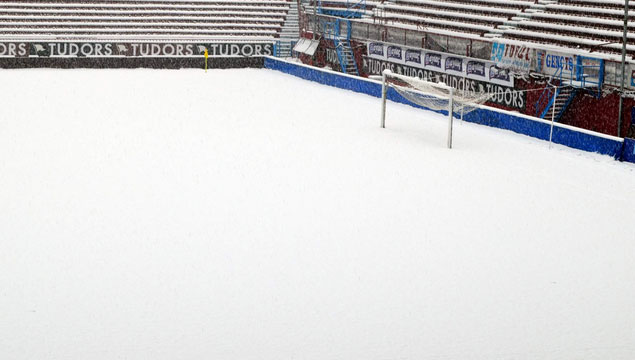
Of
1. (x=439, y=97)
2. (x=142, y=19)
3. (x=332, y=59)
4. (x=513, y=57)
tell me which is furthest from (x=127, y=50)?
(x=439, y=97)

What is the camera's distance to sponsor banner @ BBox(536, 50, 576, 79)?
780 inches

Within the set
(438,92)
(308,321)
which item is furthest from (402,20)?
(308,321)

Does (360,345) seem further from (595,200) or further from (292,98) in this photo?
(292,98)

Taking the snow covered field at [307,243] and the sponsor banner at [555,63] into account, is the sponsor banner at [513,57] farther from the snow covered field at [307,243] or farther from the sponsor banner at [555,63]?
the snow covered field at [307,243]

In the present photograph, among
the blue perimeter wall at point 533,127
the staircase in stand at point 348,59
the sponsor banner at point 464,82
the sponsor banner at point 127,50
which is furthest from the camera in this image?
the staircase in stand at point 348,59

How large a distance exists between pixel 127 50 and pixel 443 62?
39.2 feet

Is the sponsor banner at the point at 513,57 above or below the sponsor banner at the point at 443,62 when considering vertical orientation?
above

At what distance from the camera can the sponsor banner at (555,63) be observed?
780 inches

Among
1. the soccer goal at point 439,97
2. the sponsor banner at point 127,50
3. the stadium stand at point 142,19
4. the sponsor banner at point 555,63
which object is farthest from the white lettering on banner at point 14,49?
the sponsor banner at point 555,63

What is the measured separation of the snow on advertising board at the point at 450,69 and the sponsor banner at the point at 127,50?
190 inches

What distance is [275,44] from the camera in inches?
1252

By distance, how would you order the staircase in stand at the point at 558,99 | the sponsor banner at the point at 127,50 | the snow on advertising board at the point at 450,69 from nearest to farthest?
the staircase in stand at the point at 558,99
the snow on advertising board at the point at 450,69
the sponsor banner at the point at 127,50

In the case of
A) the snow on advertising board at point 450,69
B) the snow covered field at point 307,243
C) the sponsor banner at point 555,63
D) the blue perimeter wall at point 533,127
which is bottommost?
the snow covered field at point 307,243

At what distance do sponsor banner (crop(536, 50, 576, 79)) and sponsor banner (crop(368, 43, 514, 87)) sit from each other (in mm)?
1261
